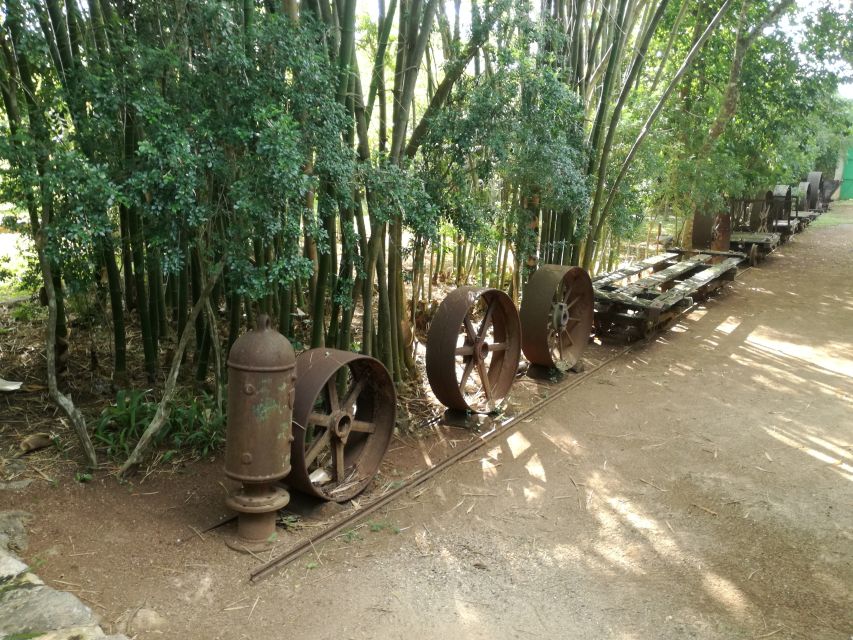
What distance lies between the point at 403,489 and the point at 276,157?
184 centimetres

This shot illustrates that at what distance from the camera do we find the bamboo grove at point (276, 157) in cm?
305

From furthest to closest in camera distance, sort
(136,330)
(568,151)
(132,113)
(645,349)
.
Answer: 1. (645,349)
2. (136,330)
3. (568,151)
4. (132,113)

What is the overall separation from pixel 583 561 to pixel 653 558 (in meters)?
0.32

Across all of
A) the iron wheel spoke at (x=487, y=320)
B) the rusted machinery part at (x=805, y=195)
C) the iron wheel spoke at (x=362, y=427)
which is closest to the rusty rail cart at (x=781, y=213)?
the rusted machinery part at (x=805, y=195)

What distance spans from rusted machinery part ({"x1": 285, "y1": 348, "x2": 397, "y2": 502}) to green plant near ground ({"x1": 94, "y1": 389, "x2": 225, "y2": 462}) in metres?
0.58

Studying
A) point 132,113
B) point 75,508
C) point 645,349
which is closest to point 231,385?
point 75,508

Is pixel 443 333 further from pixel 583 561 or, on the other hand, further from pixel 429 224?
pixel 583 561

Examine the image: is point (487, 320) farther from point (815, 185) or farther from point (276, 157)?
point (815, 185)

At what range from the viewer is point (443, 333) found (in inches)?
177

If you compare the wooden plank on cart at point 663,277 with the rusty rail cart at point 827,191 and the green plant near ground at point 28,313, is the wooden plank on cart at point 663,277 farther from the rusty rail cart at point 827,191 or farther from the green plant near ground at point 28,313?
the rusty rail cart at point 827,191

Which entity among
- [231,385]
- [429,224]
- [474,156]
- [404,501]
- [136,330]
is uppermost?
[474,156]

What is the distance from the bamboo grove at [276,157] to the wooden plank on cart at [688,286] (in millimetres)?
851

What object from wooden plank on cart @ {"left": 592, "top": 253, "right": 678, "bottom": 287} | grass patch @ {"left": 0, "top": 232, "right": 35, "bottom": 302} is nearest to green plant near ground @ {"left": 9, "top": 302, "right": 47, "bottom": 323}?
grass patch @ {"left": 0, "top": 232, "right": 35, "bottom": 302}

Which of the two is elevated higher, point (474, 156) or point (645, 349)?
point (474, 156)
